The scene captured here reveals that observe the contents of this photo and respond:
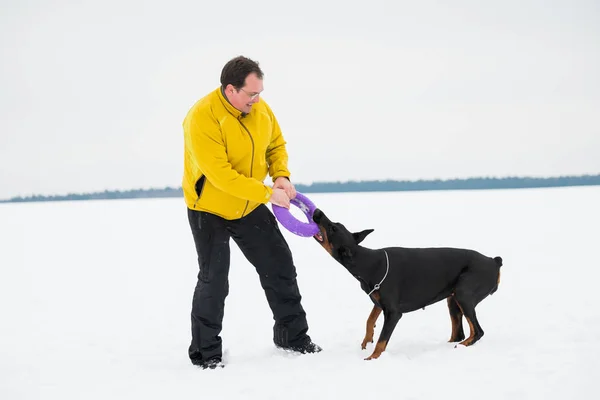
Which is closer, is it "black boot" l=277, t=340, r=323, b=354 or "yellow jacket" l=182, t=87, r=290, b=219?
"yellow jacket" l=182, t=87, r=290, b=219

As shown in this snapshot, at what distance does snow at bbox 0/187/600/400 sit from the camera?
13.5 ft

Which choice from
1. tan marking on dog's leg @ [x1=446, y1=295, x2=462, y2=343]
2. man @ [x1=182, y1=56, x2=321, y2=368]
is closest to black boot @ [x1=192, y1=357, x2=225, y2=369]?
man @ [x1=182, y1=56, x2=321, y2=368]

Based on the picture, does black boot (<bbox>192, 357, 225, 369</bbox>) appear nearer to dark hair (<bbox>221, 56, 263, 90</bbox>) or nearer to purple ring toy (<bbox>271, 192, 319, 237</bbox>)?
purple ring toy (<bbox>271, 192, 319, 237</bbox>)

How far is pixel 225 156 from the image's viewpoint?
4.56 m

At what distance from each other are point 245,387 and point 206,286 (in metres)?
A: 1.10

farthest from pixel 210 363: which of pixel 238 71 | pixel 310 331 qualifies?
pixel 238 71

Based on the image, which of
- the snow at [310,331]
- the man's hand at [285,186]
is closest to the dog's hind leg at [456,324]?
the snow at [310,331]

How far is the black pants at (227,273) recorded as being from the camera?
4938 mm

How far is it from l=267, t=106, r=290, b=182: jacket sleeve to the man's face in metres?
0.59

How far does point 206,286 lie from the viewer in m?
4.97

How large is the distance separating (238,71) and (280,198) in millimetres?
1106

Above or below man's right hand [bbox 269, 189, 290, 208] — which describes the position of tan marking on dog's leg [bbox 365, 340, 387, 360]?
below

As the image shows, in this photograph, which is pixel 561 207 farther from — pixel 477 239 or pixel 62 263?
pixel 62 263

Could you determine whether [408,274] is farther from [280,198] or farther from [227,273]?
[227,273]
